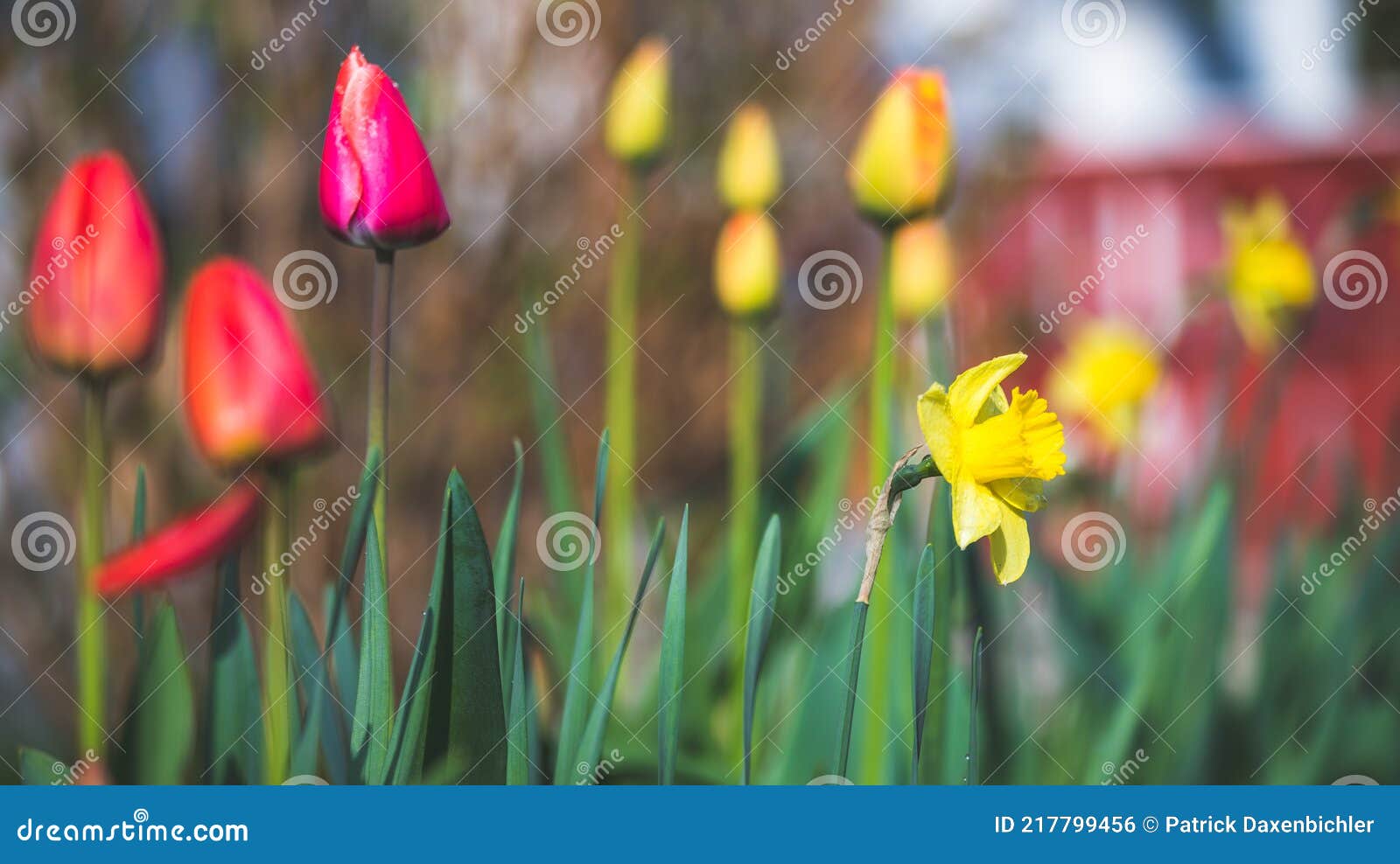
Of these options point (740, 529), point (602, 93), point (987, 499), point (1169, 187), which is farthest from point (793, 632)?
point (1169, 187)

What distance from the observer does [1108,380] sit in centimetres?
111

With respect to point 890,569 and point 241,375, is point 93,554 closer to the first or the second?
point 241,375

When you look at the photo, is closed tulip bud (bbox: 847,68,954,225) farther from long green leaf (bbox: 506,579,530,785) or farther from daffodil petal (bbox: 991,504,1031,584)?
long green leaf (bbox: 506,579,530,785)

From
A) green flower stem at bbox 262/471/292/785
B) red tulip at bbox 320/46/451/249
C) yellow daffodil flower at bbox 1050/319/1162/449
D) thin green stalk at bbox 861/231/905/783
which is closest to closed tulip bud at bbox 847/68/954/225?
thin green stalk at bbox 861/231/905/783

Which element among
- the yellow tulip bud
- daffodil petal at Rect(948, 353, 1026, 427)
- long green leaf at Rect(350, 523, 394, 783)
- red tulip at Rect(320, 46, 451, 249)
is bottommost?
long green leaf at Rect(350, 523, 394, 783)

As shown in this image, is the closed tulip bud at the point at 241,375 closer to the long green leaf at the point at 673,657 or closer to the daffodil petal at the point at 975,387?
→ the long green leaf at the point at 673,657

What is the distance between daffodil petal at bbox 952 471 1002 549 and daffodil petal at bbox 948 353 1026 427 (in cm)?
3

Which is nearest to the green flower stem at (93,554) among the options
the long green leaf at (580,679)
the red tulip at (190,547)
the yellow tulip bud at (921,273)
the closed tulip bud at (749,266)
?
the red tulip at (190,547)

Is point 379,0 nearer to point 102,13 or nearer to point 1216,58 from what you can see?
point 102,13

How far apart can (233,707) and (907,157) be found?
1.54 ft

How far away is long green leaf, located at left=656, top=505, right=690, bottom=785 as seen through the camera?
0.53 metres

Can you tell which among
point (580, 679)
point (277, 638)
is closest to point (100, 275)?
point (277, 638)

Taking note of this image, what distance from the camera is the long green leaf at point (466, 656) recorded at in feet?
1.65

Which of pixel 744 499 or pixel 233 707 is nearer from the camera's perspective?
pixel 233 707
